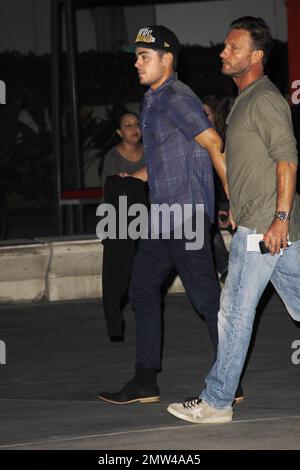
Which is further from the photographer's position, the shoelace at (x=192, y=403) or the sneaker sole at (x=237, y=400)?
the sneaker sole at (x=237, y=400)

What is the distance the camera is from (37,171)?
27.0 meters

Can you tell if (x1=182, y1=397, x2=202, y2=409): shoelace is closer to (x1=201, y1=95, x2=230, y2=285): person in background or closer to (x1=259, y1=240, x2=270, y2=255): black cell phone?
(x1=259, y1=240, x2=270, y2=255): black cell phone

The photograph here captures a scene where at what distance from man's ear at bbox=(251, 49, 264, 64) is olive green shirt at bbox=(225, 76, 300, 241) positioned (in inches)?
6.0

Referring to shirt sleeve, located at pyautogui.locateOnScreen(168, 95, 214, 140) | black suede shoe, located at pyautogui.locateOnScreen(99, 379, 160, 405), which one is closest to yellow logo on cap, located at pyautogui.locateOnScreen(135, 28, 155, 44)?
shirt sleeve, located at pyautogui.locateOnScreen(168, 95, 214, 140)

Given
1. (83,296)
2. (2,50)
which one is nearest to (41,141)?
(2,50)

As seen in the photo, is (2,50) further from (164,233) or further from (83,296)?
(164,233)

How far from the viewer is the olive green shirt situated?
675 cm

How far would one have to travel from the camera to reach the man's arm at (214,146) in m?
7.29

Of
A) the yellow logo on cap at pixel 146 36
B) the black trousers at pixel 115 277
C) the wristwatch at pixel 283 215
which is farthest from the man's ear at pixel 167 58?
the black trousers at pixel 115 277

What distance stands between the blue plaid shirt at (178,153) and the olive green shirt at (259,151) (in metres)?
0.65

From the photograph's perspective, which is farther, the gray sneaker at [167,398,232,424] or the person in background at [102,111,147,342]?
the person in background at [102,111,147,342]

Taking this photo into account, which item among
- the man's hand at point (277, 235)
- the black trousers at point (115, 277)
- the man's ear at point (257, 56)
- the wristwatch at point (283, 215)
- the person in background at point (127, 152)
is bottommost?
the black trousers at point (115, 277)

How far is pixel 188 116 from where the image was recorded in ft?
24.7

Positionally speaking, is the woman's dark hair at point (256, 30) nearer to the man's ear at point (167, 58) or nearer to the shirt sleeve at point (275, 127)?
the shirt sleeve at point (275, 127)
